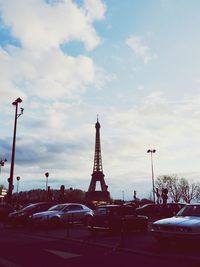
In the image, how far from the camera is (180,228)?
1152 cm

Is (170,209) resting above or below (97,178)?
below

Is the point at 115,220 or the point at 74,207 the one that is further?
the point at 74,207

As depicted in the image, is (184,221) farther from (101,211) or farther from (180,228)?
(101,211)

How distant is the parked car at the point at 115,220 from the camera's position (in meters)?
16.8

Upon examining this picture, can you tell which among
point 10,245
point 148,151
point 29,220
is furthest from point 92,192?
point 10,245

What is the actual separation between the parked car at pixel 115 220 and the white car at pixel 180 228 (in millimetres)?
4315

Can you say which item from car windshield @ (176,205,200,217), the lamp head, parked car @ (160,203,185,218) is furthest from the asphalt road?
the lamp head

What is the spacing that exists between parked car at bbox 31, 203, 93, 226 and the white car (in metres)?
8.21

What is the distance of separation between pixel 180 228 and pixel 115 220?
5.92 metres

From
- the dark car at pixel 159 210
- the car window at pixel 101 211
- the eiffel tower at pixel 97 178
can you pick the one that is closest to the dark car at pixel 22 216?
the car window at pixel 101 211

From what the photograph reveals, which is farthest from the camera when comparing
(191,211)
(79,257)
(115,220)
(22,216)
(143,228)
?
(22,216)

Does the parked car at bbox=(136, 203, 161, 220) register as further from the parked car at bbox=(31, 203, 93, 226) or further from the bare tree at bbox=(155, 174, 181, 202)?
the bare tree at bbox=(155, 174, 181, 202)

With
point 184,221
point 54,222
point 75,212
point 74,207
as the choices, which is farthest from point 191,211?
point 74,207

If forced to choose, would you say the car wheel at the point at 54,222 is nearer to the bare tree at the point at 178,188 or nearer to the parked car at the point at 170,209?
the parked car at the point at 170,209
